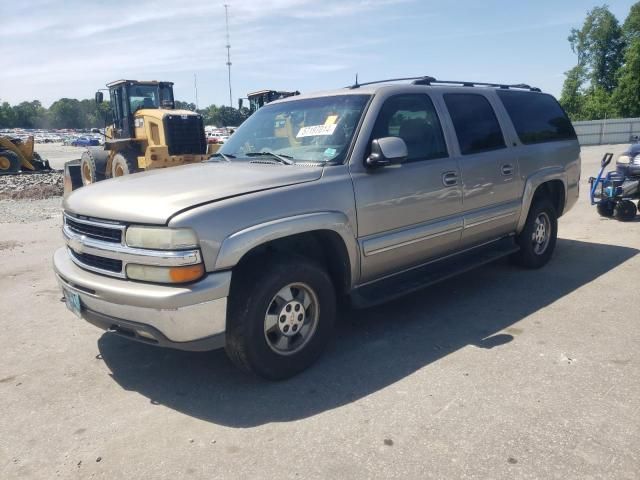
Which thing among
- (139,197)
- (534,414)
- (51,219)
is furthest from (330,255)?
(51,219)

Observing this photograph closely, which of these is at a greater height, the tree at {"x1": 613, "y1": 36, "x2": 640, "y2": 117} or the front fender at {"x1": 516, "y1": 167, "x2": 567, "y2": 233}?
the tree at {"x1": 613, "y1": 36, "x2": 640, "y2": 117}

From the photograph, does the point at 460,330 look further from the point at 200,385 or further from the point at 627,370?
the point at 200,385

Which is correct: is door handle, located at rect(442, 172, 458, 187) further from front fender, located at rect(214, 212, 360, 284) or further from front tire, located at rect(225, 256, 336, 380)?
front tire, located at rect(225, 256, 336, 380)

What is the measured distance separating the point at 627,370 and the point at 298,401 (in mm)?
2213

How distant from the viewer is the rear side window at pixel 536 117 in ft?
18.7

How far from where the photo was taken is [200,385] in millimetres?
3674

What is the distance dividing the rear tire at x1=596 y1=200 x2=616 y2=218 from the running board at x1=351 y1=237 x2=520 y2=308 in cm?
414

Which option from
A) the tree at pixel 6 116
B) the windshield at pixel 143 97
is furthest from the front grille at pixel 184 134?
the tree at pixel 6 116

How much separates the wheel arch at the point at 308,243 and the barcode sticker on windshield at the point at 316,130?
0.78 metres

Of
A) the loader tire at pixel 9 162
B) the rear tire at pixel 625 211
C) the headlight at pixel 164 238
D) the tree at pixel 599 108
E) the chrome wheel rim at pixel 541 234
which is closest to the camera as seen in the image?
the headlight at pixel 164 238

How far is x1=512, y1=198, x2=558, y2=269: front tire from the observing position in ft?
19.3

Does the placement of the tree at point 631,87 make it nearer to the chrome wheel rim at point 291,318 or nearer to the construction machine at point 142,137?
the construction machine at point 142,137

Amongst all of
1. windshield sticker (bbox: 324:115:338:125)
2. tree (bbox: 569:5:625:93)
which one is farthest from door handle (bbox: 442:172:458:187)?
tree (bbox: 569:5:625:93)

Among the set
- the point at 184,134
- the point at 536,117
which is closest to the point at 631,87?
the point at 184,134
